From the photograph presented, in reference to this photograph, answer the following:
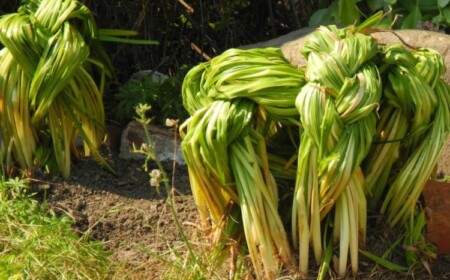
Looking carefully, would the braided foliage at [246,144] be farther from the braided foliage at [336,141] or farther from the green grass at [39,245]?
the green grass at [39,245]

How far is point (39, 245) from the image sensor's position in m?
3.71

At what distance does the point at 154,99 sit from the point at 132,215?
89 centimetres

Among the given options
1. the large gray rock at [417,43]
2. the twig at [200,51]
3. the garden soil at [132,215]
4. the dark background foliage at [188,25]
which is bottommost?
the garden soil at [132,215]

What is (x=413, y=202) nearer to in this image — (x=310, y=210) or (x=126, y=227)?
(x=310, y=210)

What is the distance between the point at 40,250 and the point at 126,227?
41 cm

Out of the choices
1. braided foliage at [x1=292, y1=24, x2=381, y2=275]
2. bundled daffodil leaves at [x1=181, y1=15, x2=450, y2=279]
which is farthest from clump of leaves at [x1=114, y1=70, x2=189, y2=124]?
braided foliage at [x1=292, y1=24, x2=381, y2=275]

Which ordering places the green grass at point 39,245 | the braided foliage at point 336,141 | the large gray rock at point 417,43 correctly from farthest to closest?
the large gray rock at point 417,43 → the green grass at point 39,245 → the braided foliage at point 336,141

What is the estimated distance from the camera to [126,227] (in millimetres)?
3969

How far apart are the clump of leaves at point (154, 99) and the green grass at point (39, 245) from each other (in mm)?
826

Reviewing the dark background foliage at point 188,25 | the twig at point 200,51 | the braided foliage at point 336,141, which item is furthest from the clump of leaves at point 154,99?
the braided foliage at point 336,141

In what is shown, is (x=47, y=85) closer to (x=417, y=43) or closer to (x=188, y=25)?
(x=417, y=43)

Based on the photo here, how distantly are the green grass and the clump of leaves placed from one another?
0.83 metres

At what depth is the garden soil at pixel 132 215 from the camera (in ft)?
11.9

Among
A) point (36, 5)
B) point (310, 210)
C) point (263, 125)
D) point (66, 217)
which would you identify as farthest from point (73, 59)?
point (310, 210)
